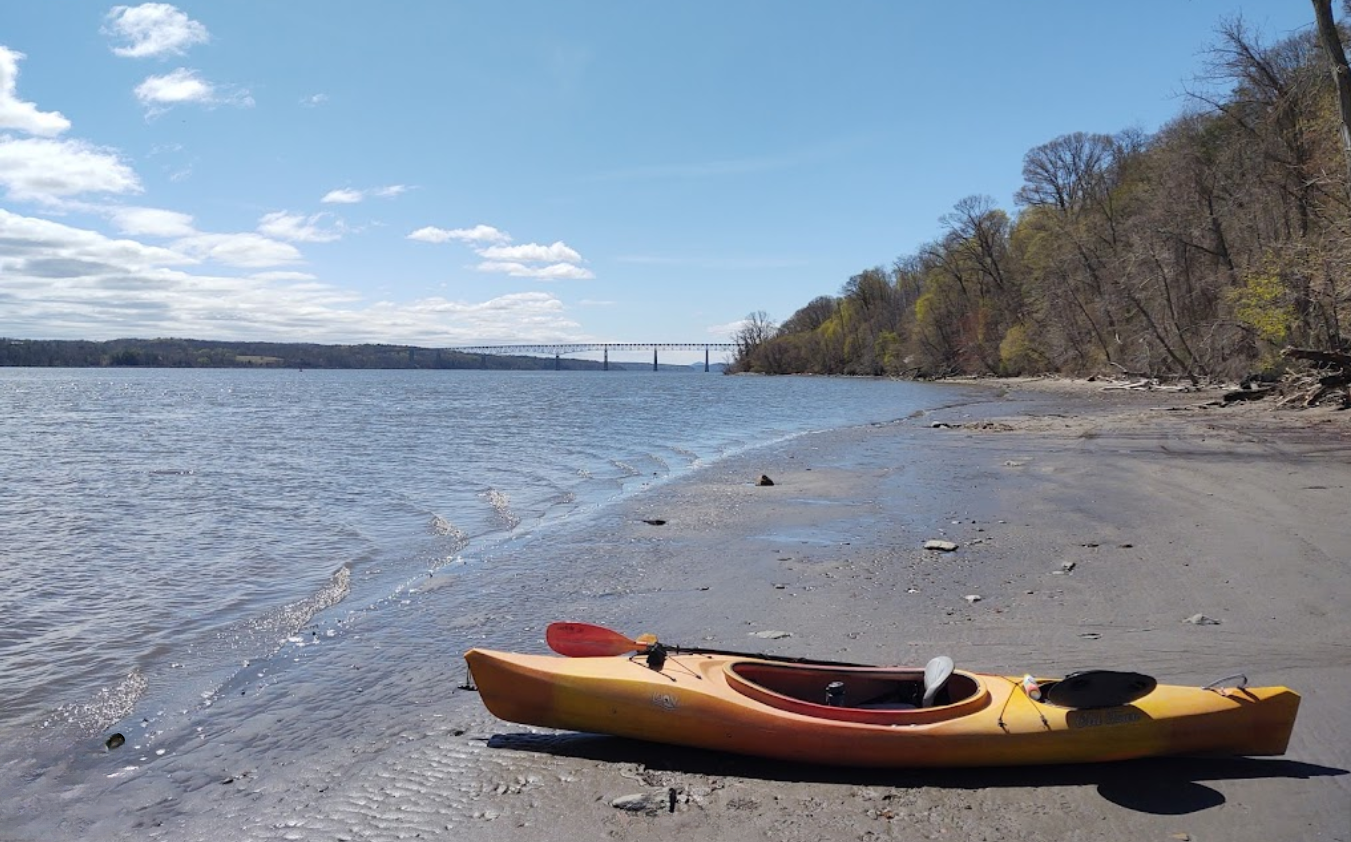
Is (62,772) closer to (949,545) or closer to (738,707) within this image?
(738,707)

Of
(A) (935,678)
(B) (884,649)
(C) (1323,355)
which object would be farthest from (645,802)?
(C) (1323,355)

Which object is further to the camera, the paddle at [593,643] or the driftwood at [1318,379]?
the driftwood at [1318,379]

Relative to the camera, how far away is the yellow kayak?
15.1 feet

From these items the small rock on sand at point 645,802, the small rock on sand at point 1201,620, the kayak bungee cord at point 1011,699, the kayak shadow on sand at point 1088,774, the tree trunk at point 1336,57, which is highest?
the tree trunk at point 1336,57

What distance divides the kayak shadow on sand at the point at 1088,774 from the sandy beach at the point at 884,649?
1cm

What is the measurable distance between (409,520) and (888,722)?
10.9 meters

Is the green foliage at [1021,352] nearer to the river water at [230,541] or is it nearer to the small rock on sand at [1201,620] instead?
the river water at [230,541]

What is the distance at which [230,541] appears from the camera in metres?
12.3

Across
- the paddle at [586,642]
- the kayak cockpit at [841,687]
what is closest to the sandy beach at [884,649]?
the kayak cockpit at [841,687]

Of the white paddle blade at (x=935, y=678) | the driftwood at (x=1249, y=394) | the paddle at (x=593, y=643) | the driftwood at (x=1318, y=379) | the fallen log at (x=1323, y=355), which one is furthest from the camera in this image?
the driftwood at (x=1249, y=394)

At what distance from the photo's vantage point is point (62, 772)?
5.23 metres

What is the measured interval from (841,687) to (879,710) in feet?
1.39

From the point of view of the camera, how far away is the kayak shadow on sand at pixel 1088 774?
436cm

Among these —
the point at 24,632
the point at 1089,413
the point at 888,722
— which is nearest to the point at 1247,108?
the point at 1089,413
